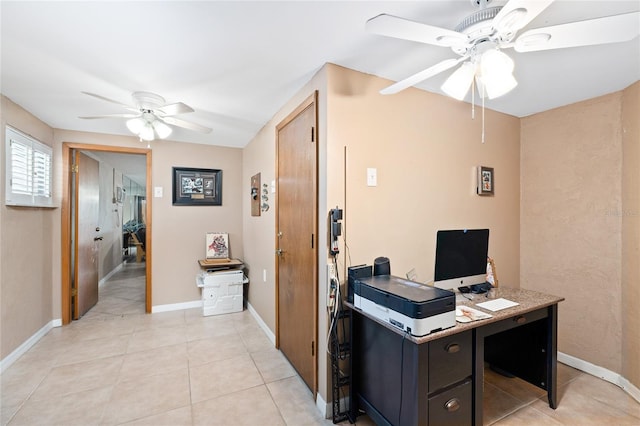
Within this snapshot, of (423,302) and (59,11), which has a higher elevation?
(59,11)

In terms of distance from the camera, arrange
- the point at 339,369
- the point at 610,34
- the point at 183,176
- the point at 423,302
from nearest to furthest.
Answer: the point at 610,34, the point at 423,302, the point at 339,369, the point at 183,176

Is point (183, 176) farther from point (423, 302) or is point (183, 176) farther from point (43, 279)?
point (423, 302)

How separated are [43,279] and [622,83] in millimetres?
5568

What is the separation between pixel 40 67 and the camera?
1929 mm

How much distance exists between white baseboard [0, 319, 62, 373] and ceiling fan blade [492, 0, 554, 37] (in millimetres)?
4022

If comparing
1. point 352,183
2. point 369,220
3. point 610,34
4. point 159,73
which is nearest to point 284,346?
point 369,220

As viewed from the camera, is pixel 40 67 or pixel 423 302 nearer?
pixel 423 302

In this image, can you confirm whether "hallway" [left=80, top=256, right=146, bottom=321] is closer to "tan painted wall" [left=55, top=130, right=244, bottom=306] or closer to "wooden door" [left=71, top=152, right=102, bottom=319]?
"wooden door" [left=71, top=152, right=102, bottom=319]

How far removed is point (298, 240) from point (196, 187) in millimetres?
2363

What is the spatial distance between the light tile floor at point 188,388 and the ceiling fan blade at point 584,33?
7.04 feet

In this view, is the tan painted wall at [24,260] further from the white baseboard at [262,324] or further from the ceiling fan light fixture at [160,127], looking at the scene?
the white baseboard at [262,324]

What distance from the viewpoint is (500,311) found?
174 centimetres

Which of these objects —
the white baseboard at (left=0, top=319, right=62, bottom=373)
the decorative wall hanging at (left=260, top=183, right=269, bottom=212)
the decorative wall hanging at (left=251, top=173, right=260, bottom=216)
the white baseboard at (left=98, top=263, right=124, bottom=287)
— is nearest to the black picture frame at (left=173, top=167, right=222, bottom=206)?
the decorative wall hanging at (left=251, top=173, right=260, bottom=216)

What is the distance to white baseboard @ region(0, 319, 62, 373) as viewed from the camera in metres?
2.41
